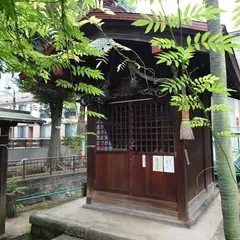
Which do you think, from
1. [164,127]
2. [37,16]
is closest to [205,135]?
[164,127]

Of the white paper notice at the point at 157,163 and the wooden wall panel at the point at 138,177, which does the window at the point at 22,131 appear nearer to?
the wooden wall panel at the point at 138,177

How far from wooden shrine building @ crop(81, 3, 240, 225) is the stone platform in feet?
0.82

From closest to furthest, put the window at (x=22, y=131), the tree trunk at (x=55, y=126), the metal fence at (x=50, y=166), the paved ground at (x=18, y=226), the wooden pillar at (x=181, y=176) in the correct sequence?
1. the wooden pillar at (x=181, y=176)
2. the paved ground at (x=18, y=226)
3. the metal fence at (x=50, y=166)
4. the tree trunk at (x=55, y=126)
5. the window at (x=22, y=131)

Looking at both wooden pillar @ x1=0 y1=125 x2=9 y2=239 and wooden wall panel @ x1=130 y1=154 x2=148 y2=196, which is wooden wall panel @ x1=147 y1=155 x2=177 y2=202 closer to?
wooden wall panel @ x1=130 y1=154 x2=148 y2=196

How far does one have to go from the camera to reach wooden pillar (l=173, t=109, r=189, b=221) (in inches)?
168

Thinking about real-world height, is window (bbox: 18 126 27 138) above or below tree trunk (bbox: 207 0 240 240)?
above

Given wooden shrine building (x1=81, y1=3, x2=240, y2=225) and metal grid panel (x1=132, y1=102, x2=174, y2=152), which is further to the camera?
metal grid panel (x1=132, y1=102, x2=174, y2=152)

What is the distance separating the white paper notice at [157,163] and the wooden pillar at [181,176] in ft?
1.22

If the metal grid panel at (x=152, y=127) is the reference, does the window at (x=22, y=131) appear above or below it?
above

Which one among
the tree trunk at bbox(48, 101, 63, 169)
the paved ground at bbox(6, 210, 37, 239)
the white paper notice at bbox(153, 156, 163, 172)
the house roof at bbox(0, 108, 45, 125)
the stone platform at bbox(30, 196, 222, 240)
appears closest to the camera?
the stone platform at bbox(30, 196, 222, 240)

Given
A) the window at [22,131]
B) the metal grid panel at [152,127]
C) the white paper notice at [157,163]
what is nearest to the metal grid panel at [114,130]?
the metal grid panel at [152,127]

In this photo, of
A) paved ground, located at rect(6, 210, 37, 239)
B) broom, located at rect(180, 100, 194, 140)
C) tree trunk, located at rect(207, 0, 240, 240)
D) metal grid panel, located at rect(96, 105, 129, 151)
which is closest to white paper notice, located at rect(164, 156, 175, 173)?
broom, located at rect(180, 100, 194, 140)

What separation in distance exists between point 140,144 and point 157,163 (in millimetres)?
622

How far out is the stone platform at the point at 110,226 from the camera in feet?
12.5
